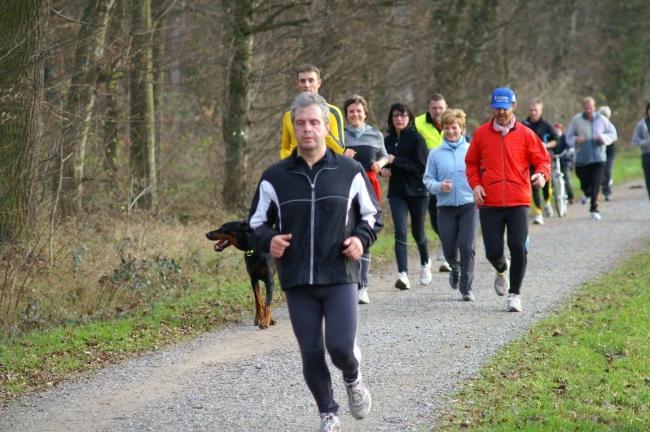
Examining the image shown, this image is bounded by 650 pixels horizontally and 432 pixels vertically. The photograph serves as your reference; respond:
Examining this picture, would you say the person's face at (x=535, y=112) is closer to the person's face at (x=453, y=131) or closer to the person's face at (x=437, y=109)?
the person's face at (x=437, y=109)

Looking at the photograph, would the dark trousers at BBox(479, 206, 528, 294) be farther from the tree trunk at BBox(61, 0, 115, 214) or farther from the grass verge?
the tree trunk at BBox(61, 0, 115, 214)

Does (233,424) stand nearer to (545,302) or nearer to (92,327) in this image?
(92,327)

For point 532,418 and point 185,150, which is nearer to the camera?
point 532,418

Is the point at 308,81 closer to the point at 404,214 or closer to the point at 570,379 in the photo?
the point at 404,214

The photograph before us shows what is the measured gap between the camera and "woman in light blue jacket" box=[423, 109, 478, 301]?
39.1 feet

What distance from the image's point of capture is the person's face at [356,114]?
11367 millimetres

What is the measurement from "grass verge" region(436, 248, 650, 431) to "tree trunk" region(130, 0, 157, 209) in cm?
762

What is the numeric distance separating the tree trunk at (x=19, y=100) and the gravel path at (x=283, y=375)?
2.66 metres

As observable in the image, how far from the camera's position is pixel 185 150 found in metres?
20.7

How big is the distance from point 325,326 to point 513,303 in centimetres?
525

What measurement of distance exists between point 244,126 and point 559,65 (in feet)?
90.2

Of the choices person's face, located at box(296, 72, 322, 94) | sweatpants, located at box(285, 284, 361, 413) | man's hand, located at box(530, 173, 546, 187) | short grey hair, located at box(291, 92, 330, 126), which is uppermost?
person's face, located at box(296, 72, 322, 94)

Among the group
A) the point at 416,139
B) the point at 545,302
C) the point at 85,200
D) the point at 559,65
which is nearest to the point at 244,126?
the point at 85,200

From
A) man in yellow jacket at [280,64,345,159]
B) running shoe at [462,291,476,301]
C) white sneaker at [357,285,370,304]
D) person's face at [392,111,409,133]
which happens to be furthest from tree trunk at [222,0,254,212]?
man in yellow jacket at [280,64,345,159]
